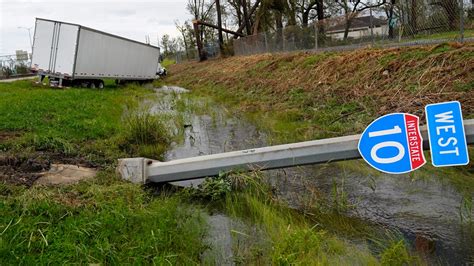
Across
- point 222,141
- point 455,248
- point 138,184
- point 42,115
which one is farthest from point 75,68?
point 455,248

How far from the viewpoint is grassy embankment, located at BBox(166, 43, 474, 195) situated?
7.70 m

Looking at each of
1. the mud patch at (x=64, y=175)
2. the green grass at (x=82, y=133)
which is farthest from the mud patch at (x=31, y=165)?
the green grass at (x=82, y=133)

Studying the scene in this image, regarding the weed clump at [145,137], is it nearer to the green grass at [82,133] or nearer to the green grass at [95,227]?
the green grass at [82,133]

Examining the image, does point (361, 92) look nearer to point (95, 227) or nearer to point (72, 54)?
point (95, 227)

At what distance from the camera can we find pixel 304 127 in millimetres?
8820

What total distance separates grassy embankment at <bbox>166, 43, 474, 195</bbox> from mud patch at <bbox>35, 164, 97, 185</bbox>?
3.60 m

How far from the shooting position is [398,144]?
12.7 feet

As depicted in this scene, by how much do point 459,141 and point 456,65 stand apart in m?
5.97

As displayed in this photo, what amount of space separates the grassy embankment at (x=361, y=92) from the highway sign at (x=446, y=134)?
183cm

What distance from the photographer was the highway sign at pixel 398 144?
3.79 meters

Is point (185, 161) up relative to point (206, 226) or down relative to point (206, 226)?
up

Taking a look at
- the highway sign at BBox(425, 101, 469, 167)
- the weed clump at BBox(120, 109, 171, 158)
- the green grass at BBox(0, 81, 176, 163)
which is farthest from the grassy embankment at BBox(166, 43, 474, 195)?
the green grass at BBox(0, 81, 176, 163)

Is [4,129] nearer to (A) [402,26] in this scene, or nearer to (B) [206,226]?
(B) [206,226]

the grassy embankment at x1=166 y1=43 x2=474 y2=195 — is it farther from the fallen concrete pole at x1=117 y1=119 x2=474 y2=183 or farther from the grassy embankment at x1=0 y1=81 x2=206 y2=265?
the grassy embankment at x1=0 y1=81 x2=206 y2=265
